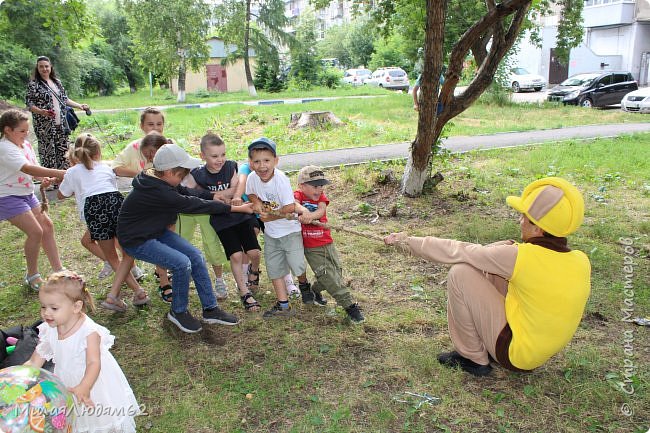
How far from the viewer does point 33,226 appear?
4.93 m

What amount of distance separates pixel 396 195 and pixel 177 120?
38.5 feet

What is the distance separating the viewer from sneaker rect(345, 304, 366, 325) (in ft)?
14.4

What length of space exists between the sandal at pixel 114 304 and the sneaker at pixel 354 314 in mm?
1993

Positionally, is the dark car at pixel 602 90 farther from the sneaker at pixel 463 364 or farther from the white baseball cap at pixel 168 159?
the white baseball cap at pixel 168 159

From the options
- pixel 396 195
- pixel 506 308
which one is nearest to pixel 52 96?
pixel 396 195

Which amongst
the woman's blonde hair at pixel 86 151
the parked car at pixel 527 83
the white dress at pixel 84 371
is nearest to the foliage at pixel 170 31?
the parked car at pixel 527 83

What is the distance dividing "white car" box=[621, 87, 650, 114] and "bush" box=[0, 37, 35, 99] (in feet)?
95.7

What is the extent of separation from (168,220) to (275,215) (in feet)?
2.73

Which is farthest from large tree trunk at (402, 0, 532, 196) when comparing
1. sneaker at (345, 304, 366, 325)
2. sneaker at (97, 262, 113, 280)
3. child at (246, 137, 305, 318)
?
sneaker at (97, 262, 113, 280)

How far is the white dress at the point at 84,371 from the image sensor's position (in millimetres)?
2802

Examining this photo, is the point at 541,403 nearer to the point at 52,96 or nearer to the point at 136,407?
the point at 136,407

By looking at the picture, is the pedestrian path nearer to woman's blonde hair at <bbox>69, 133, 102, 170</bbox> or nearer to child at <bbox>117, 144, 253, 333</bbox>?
woman's blonde hair at <bbox>69, 133, 102, 170</bbox>

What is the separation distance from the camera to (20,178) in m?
4.87

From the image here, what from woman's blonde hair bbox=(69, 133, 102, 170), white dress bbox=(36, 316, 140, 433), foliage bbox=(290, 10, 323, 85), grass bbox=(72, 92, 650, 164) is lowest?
white dress bbox=(36, 316, 140, 433)
